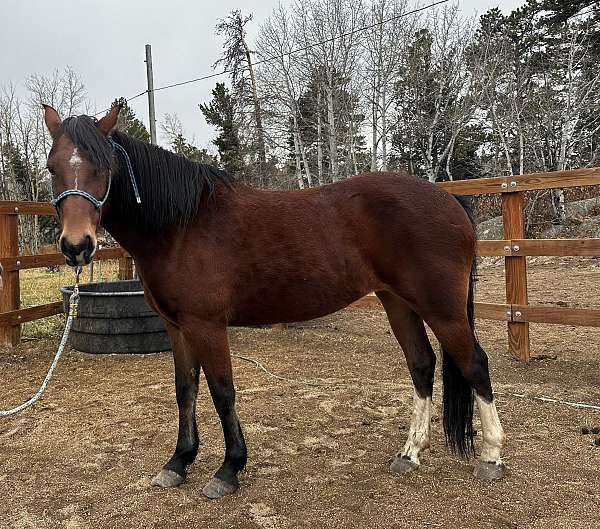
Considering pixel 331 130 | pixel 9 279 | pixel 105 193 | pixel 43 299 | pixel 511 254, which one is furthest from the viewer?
pixel 331 130

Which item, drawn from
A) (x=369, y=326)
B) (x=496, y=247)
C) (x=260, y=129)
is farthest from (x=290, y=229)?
(x=260, y=129)

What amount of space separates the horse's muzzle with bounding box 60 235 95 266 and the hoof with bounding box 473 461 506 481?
2180 millimetres

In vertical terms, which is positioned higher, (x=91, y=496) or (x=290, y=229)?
(x=290, y=229)

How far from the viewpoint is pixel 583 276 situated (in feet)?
30.0

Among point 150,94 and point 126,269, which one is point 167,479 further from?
point 150,94

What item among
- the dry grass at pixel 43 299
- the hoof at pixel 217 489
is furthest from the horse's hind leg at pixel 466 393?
the dry grass at pixel 43 299

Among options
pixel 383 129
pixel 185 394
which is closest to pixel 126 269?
pixel 185 394

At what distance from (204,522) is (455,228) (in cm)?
192

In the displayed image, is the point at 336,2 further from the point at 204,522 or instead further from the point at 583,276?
the point at 204,522

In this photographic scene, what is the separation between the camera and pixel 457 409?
8.85 ft

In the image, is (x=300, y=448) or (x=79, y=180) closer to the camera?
(x=79, y=180)

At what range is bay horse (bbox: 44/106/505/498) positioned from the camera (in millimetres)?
2428

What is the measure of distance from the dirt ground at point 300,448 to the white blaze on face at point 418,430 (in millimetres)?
95

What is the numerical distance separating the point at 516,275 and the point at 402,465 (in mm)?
2531
